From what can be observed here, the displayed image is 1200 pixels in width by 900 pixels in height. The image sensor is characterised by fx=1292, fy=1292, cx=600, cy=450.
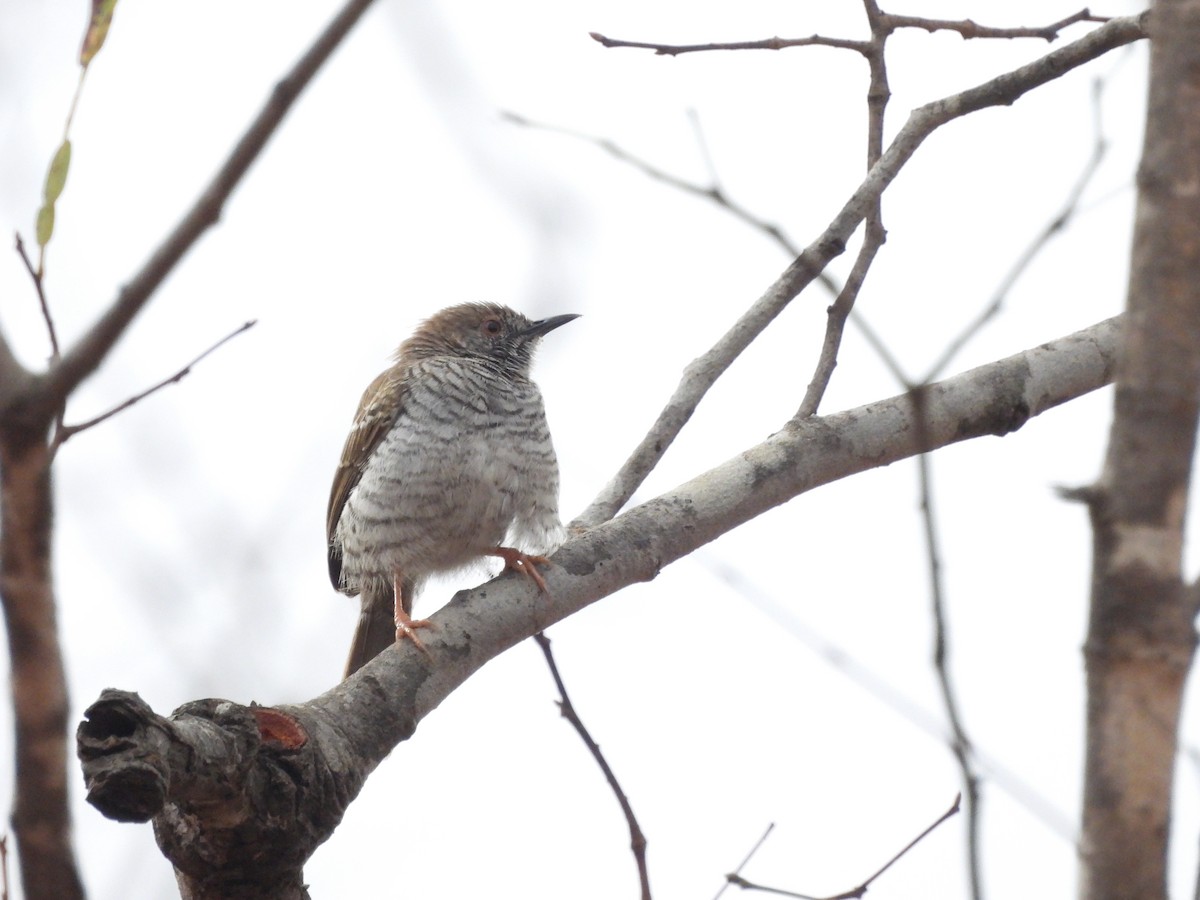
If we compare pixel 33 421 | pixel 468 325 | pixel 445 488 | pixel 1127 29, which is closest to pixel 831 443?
pixel 1127 29

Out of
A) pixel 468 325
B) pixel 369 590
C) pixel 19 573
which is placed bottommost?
pixel 19 573

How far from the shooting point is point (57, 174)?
187 centimetres

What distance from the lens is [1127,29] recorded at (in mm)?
3787

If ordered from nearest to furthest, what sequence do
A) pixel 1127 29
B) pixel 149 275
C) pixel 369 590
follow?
pixel 149 275 < pixel 1127 29 < pixel 369 590

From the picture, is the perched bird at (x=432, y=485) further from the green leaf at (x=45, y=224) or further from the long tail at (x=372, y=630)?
the green leaf at (x=45, y=224)

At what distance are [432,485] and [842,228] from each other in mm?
2118

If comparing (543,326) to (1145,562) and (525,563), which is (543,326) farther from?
(1145,562)

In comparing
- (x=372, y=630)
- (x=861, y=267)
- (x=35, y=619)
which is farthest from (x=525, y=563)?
(x=35, y=619)

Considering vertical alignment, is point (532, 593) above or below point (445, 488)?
below

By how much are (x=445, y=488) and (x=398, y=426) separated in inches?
17.5

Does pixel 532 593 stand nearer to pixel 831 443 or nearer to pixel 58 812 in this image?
pixel 831 443

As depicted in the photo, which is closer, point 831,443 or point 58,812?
point 58,812

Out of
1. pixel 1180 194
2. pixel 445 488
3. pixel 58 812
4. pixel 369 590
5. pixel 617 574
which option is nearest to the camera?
pixel 58 812

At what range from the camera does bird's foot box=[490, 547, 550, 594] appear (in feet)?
11.7
